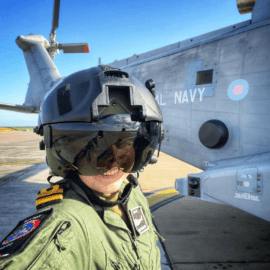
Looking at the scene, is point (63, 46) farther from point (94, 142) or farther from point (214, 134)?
point (94, 142)

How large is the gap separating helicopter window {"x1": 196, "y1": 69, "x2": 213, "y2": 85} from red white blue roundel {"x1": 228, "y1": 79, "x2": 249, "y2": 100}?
0.39 metres

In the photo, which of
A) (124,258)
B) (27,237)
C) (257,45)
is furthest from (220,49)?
(27,237)

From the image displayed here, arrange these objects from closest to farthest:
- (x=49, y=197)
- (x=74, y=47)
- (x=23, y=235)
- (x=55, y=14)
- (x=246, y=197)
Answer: (x=23, y=235)
(x=49, y=197)
(x=246, y=197)
(x=55, y=14)
(x=74, y=47)

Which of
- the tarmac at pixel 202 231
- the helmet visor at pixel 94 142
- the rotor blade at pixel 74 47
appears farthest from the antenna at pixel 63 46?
the helmet visor at pixel 94 142

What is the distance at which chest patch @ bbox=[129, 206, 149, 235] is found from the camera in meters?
1.22

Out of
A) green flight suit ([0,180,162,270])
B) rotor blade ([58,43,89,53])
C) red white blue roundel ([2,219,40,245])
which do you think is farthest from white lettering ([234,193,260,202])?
rotor blade ([58,43,89,53])

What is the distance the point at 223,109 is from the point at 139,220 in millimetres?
2815

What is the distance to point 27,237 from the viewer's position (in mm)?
697

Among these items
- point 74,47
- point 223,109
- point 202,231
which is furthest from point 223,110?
point 74,47

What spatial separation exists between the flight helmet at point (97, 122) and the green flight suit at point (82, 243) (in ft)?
0.59

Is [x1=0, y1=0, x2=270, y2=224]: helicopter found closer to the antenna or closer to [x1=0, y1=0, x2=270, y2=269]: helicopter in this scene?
[x1=0, y1=0, x2=270, y2=269]: helicopter

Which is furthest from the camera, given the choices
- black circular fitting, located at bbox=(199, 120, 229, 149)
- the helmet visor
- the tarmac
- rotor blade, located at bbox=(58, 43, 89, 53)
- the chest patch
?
rotor blade, located at bbox=(58, 43, 89, 53)

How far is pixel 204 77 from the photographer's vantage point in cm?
376

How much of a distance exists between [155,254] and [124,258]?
1.12ft
